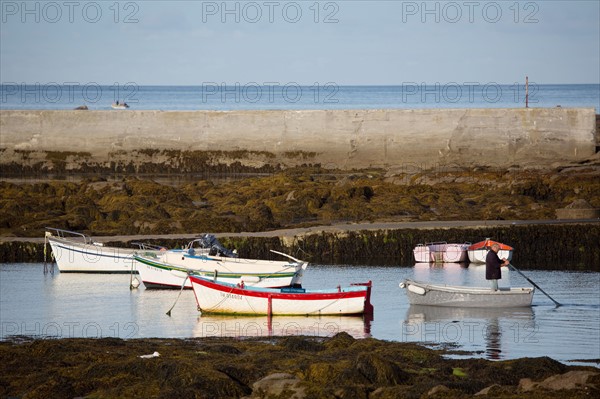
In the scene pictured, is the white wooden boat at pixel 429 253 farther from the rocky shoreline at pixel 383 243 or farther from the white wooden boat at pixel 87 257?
the white wooden boat at pixel 87 257

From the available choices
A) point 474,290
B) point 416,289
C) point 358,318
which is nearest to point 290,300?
point 358,318

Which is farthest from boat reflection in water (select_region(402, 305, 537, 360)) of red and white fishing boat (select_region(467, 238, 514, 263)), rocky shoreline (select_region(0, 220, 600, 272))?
rocky shoreline (select_region(0, 220, 600, 272))

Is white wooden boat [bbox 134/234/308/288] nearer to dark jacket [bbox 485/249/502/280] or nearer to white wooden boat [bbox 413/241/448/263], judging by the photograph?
dark jacket [bbox 485/249/502/280]

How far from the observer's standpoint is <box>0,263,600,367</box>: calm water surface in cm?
1945

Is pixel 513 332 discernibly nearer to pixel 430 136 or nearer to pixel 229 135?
pixel 430 136

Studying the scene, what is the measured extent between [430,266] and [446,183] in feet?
41.1

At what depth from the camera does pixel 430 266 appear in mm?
30641

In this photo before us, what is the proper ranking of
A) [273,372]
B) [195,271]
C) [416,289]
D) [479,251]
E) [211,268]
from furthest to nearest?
[479,251] → [211,268] → [195,271] → [416,289] → [273,372]

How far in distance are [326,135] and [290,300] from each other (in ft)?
98.0

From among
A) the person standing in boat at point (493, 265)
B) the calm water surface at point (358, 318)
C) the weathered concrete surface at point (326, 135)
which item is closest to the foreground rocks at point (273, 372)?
the calm water surface at point (358, 318)

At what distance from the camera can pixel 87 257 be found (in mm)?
29688

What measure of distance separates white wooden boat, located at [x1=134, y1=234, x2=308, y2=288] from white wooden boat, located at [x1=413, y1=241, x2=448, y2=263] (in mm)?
5822

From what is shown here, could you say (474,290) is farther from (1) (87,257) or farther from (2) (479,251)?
(1) (87,257)

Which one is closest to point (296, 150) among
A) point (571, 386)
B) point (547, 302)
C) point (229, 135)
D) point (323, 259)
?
point (229, 135)
